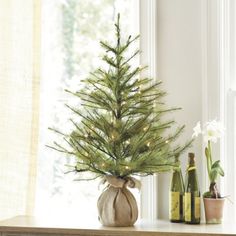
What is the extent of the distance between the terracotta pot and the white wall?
261 mm

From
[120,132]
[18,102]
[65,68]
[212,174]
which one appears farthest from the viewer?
[65,68]

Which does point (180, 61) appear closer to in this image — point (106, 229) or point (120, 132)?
point (120, 132)

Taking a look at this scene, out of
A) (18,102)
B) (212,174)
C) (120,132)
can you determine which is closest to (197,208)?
(212,174)

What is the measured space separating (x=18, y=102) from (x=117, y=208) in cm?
81

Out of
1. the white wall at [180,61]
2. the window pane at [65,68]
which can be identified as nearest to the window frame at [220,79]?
the white wall at [180,61]

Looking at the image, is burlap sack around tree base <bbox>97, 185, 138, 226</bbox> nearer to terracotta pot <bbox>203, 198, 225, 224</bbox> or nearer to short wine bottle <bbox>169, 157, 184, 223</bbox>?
short wine bottle <bbox>169, 157, 184, 223</bbox>

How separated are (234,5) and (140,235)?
1.26 metres

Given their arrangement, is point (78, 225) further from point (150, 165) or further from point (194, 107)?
point (194, 107)

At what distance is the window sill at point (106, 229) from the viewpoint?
6.74 ft

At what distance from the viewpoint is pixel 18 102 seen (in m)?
2.62

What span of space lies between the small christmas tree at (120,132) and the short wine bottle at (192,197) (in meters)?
0.12

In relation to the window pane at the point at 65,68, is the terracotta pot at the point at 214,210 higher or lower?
lower

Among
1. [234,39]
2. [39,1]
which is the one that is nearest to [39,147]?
[39,1]

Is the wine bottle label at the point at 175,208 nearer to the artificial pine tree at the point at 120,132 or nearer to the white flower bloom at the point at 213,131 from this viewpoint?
the artificial pine tree at the point at 120,132
